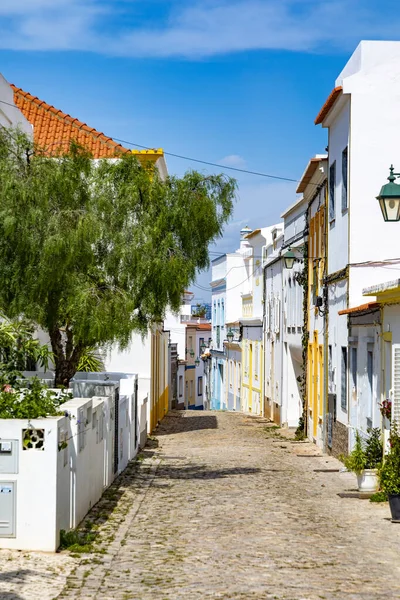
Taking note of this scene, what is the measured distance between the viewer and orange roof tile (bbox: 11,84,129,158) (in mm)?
29562

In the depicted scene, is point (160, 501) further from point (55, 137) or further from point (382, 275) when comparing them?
point (55, 137)

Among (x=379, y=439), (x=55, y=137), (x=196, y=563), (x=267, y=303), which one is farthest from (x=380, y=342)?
(x=267, y=303)

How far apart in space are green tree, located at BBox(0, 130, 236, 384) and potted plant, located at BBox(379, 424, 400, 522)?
4647mm

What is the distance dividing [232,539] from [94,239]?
17.5 feet

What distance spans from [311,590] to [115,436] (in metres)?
7.89

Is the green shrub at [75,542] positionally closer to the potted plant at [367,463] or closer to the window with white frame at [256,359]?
the potted plant at [367,463]

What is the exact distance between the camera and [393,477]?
12.4 m

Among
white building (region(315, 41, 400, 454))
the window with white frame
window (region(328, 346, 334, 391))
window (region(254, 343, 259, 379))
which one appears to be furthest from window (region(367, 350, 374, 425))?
window (region(254, 343, 259, 379))

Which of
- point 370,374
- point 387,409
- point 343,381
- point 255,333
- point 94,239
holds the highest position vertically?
point 94,239

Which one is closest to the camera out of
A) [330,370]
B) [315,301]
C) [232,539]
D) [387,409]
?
[232,539]

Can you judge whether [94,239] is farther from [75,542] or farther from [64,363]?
[75,542]

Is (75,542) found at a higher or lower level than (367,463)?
lower

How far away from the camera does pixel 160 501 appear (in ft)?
45.3

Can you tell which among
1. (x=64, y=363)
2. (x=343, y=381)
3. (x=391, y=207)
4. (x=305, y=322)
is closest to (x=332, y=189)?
(x=343, y=381)
